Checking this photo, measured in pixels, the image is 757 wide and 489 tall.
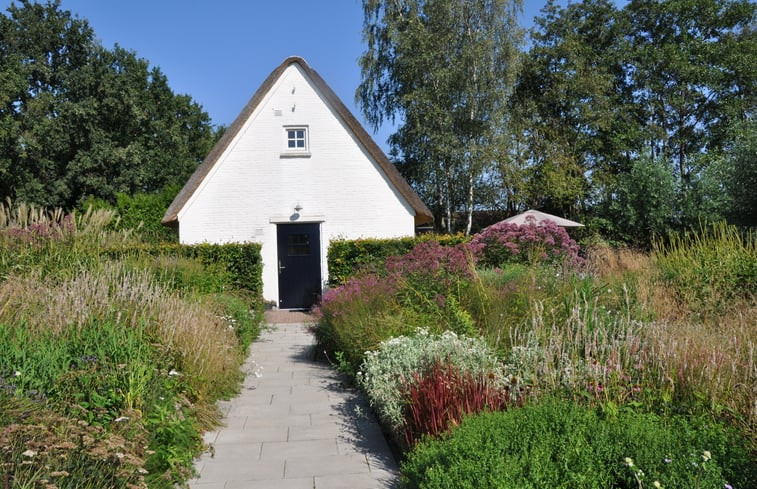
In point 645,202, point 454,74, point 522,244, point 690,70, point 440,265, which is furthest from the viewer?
point 690,70

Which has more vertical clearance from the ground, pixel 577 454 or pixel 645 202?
pixel 645 202

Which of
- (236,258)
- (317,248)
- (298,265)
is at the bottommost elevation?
(298,265)

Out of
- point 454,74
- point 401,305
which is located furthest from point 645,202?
point 401,305

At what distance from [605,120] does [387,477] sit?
2232 cm

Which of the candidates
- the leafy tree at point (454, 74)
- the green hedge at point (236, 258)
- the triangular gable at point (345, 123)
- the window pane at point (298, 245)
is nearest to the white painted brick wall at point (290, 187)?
the triangular gable at point (345, 123)

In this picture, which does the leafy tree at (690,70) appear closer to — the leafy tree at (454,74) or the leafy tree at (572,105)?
the leafy tree at (572,105)

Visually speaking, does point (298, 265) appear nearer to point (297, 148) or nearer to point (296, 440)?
point (297, 148)

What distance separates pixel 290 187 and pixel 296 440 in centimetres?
979

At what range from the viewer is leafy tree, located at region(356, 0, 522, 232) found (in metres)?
18.4

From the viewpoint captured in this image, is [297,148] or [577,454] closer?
[577,454]

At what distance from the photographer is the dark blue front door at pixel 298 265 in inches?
533

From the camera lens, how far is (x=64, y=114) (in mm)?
22906

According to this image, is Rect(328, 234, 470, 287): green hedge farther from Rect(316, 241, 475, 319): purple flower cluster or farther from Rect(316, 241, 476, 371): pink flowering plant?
Rect(316, 241, 475, 319): purple flower cluster

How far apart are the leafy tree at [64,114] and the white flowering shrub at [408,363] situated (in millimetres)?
22930
